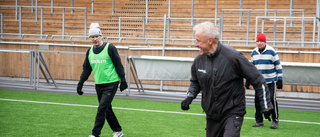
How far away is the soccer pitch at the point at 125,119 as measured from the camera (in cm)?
873

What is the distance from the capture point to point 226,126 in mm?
4742

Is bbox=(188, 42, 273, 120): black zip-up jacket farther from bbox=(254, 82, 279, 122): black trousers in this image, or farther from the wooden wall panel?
the wooden wall panel

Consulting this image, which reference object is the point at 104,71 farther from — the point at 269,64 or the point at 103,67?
the point at 269,64

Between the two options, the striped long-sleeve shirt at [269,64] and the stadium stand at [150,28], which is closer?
the striped long-sleeve shirt at [269,64]

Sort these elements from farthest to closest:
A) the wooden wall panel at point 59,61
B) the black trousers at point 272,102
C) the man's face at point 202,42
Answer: the wooden wall panel at point 59,61, the black trousers at point 272,102, the man's face at point 202,42

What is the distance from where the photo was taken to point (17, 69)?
20578 millimetres

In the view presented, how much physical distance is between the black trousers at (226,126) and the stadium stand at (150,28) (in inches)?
479

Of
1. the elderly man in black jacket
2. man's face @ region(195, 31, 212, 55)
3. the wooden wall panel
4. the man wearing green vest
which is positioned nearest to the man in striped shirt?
the man wearing green vest

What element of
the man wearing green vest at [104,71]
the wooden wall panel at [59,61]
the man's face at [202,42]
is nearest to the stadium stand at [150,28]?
the wooden wall panel at [59,61]

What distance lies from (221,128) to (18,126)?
5.35m

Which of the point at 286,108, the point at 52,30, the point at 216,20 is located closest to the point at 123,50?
the point at 216,20

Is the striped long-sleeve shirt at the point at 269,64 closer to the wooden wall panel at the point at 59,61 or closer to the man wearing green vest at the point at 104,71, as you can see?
the man wearing green vest at the point at 104,71

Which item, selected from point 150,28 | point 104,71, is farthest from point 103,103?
point 150,28

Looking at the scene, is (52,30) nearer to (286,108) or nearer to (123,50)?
(123,50)
